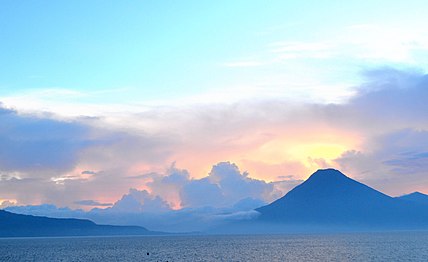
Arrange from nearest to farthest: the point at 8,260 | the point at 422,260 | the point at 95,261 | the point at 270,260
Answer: the point at 422,260 → the point at 270,260 → the point at 95,261 → the point at 8,260

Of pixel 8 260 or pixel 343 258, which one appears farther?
pixel 8 260

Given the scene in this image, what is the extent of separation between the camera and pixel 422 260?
16162cm

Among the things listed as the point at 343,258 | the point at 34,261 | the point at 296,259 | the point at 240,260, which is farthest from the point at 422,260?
the point at 34,261

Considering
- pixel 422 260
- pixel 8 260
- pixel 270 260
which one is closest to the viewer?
pixel 422 260

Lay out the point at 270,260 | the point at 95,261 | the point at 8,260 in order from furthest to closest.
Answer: the point at 8,260 < the point at 95,261 < the point at 270,260

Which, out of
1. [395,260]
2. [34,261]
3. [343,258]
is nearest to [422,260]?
[395,260]

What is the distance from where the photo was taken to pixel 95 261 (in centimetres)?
18538

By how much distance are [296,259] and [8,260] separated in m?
96.1

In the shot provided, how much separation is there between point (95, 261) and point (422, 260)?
316 feet

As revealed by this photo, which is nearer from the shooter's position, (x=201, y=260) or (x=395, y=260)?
(x=395, y=260)

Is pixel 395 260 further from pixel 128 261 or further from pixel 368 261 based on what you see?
pixel 128 261

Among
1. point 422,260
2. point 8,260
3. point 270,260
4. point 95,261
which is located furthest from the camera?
point 8,260

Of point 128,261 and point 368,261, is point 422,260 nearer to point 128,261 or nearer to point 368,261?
point 368,261

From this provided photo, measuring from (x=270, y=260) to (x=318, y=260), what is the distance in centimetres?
1380
